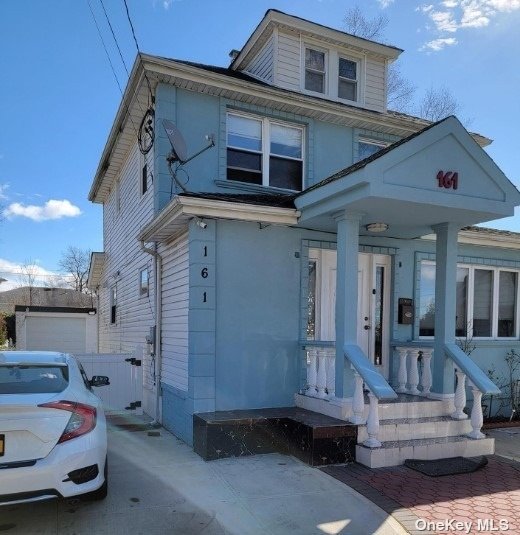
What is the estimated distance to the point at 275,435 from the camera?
6012 millimetres

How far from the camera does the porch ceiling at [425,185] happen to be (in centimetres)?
534

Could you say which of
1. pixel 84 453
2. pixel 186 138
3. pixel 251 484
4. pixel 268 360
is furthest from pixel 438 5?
pixel 84 453

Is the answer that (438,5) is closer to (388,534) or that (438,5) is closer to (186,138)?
(186,138)

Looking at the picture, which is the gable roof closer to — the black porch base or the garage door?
the black porch base

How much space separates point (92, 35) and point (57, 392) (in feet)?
21.5

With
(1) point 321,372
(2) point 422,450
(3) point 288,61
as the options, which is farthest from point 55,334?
(2) point 422,450

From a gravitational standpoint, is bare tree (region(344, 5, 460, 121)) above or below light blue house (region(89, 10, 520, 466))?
above

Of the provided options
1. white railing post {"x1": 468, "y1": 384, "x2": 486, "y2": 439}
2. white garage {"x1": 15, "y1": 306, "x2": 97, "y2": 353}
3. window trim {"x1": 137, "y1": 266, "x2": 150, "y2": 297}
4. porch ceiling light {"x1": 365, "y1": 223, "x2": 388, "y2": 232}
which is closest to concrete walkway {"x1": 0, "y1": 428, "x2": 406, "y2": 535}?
white railing post {"x1": 468, "y1": 384, "x2": 486, "y2": 439}

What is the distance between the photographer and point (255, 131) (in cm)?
829

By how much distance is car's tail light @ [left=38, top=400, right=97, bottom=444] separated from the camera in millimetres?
3586

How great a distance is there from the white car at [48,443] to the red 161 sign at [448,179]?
15.6 feet

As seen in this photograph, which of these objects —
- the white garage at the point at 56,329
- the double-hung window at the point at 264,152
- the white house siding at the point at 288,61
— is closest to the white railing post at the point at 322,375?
the double-hung window at the point at 264,152

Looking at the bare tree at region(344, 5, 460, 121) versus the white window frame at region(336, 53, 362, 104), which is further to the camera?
the bare tree at region(344, 5, 460, 121)

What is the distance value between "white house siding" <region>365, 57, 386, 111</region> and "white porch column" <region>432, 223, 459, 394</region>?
4.70m
